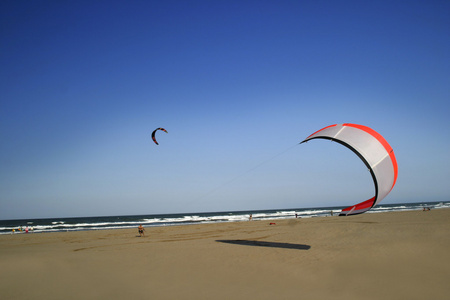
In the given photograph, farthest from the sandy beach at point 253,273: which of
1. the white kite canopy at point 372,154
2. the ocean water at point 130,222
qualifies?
the ocean water at point 130,222

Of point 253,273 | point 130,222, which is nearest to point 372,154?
point 253,273

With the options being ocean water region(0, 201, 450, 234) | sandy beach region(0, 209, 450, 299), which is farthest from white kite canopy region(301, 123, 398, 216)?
ocean water region(0, 201, 450, 234)

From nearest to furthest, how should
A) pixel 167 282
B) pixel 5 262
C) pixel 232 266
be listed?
pixel 167 282
pixel 232 266
pixel 5 262

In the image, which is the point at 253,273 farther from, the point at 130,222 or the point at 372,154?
the point at 130,222

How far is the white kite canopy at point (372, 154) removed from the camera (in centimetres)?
893

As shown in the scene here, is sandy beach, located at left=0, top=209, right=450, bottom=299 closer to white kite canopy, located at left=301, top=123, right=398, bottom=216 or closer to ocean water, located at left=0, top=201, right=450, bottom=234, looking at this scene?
white kite canopy, located at left=301, top=123, right=398, bottom=216

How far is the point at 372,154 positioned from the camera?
9172 millimetres

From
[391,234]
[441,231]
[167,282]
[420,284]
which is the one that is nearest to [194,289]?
[167,282]

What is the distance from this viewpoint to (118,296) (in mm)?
6363

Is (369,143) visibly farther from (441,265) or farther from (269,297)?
(269,297)

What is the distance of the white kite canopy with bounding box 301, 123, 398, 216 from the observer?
352 inches

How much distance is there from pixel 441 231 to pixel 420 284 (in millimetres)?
8349

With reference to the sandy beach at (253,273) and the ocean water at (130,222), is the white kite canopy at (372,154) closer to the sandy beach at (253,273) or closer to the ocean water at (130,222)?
the sandy beach at (253,273)

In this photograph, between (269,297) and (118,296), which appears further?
(118,296)
